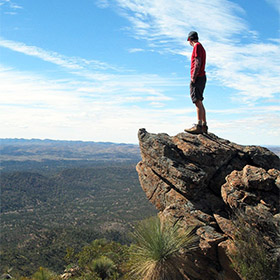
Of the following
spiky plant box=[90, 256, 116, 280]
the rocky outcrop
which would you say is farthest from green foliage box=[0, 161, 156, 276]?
spiky plant box=[90, 256, 116, 280]

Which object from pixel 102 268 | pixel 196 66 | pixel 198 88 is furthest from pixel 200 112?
pixel 102 268

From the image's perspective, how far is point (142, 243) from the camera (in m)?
7.25

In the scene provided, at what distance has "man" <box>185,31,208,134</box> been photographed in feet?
30.6

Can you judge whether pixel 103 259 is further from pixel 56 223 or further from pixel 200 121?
pixel 56 223

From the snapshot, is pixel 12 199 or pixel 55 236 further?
pixel 12 199

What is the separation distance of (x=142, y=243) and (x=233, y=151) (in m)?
4.55

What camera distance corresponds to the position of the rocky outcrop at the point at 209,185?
7.11 meters

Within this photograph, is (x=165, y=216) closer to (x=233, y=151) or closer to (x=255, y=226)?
(x=255, y=226)

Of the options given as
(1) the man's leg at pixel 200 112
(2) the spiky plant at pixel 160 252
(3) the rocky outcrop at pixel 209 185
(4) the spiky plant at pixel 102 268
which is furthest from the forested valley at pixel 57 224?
(1) the man's leg at pixel 200 112

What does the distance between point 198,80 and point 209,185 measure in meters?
3.74

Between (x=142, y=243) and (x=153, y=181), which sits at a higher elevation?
(x=153, y=181)

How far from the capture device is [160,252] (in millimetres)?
6844

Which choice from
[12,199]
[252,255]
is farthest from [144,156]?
[12,199]

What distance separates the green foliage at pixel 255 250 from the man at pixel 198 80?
13.8 feet
